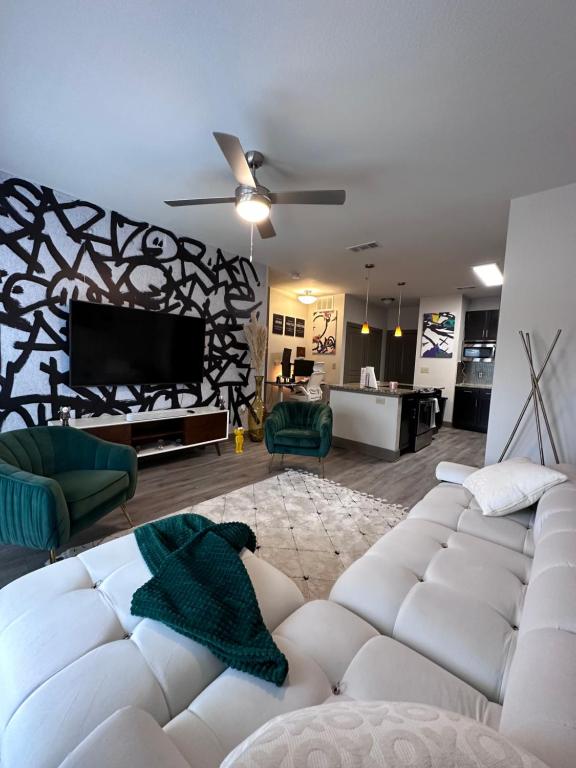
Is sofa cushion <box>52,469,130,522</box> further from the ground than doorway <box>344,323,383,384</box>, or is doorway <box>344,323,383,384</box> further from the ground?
doorway <box>344,323,383,384</box>

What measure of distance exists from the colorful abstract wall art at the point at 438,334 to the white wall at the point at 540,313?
4.02m

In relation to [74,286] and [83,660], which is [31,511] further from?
[74,286]

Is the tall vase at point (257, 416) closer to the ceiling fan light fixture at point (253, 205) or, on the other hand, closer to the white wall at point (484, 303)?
the ceiling fan light fixture at point (253, 205)

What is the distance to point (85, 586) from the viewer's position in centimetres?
121

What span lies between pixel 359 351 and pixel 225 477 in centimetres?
542

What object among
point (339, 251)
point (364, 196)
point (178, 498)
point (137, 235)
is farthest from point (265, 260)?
point (178, 498)

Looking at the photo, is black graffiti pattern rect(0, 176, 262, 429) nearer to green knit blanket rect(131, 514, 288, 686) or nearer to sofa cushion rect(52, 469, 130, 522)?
sofa cushion rect(52, 469, 130, 522)

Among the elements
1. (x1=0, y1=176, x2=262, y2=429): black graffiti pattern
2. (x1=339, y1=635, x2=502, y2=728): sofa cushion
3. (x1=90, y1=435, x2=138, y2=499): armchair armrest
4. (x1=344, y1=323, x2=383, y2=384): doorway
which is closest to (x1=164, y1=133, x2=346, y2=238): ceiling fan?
(x1=0, y1=176, x2=262, y2=429): black graffiti pattern

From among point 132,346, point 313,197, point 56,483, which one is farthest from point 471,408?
point 56,483

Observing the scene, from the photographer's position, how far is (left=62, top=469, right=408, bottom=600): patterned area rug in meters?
2.06

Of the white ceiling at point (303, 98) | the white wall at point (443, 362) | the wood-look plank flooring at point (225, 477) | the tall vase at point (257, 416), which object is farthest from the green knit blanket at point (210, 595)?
the white wall at point (443, 362)

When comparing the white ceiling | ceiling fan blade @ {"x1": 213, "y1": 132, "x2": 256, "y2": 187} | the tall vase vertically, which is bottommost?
the tall vase

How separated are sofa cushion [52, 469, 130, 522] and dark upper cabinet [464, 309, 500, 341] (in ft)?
22.3

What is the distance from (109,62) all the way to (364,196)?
2.05 meters
